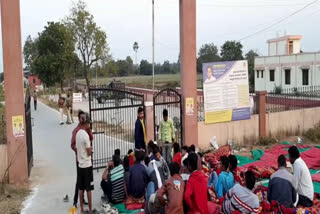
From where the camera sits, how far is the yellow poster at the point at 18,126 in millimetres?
9273

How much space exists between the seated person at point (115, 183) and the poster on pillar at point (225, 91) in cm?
566

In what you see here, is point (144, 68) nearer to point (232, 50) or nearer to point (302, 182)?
point (232, 50)

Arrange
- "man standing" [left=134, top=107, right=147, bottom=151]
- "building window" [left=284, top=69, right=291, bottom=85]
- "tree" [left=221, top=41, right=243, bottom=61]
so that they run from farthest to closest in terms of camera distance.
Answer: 1. "tree" [left=221, top=41, right=243, bottom=61]
2. "building window" [left=284, top=69, right=291, bottom=85]
3. "man standing" [left=134, top=107, right=147, bottom=151]

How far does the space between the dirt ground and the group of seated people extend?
1875 millimetres

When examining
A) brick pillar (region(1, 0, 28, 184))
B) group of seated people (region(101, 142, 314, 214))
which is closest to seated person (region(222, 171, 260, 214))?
group of seated people (region(101, 142, 314, 214))

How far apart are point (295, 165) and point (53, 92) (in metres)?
42.7

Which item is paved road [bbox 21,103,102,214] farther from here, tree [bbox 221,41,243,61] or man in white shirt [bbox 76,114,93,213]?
tree [bbox 221,41,243,61]

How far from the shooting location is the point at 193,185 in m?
5.53

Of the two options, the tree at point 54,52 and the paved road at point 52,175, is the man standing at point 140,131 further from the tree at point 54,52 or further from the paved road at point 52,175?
the tree at point 54,52

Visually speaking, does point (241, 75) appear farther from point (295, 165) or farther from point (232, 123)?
point (295, 165)

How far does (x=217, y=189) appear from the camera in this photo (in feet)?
23.8

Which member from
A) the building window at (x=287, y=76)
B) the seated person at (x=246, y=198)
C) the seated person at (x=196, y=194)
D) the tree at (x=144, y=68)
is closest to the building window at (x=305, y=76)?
the building window at (x=287, y=76)

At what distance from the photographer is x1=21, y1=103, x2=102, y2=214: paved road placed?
811cm

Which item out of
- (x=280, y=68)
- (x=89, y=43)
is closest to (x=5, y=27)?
(x=89, y=43)
